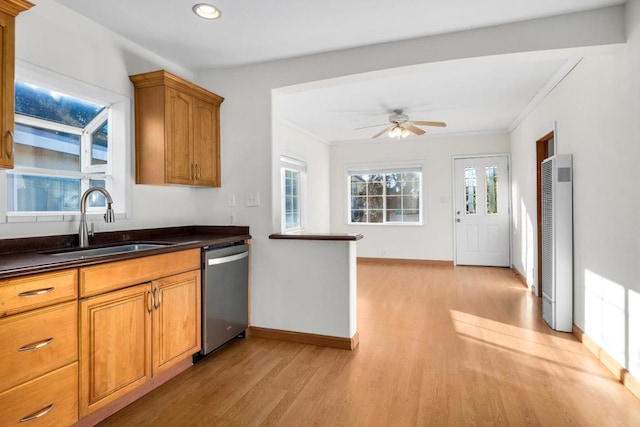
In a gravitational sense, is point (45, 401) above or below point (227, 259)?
below

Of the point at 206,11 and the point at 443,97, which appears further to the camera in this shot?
the point at 443,97

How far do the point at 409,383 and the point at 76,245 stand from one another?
2.34 metres

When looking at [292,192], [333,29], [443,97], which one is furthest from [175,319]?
[292,192]

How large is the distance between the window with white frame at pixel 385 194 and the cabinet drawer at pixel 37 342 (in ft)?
19.4

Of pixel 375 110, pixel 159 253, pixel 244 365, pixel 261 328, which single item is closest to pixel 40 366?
pixel 159 253

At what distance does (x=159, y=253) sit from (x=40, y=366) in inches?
31.6

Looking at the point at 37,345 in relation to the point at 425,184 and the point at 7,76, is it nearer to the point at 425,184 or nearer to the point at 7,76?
the point at 7,76

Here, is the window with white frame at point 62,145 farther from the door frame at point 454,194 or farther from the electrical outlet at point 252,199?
the door frame at point 454,194

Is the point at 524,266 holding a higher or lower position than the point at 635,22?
lower

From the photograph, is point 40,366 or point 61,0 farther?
point 61,0

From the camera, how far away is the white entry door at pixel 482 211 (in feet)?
20.6

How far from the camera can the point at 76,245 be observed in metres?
2.31

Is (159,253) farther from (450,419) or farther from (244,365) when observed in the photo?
(450,419)

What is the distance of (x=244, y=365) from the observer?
102 inches
